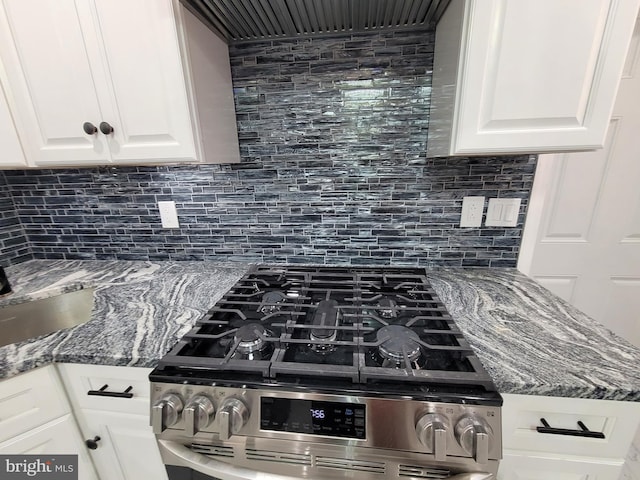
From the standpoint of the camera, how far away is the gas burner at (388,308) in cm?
88

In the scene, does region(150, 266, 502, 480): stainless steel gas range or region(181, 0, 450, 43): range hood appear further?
region(181, 0, 450, 43): range hood

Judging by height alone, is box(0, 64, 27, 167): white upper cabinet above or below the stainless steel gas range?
above

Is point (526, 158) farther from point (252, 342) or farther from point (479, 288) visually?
point (252, 342)

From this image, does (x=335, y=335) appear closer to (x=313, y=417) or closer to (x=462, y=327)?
(x=313, y=417)

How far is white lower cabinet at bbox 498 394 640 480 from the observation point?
0.63 m

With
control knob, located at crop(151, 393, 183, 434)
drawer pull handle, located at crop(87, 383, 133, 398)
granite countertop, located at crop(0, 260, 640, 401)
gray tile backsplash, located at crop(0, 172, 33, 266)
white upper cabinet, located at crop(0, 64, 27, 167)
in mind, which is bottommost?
drawer pull handle, located at crop(87, 383, 133, 398)

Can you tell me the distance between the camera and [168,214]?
132 centimetres

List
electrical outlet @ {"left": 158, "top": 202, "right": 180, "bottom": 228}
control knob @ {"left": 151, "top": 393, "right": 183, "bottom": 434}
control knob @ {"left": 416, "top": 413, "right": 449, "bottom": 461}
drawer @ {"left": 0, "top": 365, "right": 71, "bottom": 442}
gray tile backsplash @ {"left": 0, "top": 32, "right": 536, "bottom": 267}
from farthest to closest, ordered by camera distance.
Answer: electrical outlet @ {"left": 158, "top": 202, "right": 180, "bottom": 228}
gray tile backsplash @ {"left": 0, "top": 32, "right": 536, "bottom": 267}
drawer @ {"left": 0, "top": 365, "right": 71, "bottom": 442}
control knob @ {"left": 151, "top": 393, "right": 183, "bottom": 434}
control knob @ {"left": 416, "top": 413, "right": 449, "bottom": 461}

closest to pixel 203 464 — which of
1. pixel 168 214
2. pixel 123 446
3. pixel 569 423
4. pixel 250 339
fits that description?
pixel 250 339

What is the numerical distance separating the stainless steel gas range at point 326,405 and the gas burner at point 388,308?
0.25 feet

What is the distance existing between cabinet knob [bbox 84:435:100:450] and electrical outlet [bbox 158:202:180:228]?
84cm

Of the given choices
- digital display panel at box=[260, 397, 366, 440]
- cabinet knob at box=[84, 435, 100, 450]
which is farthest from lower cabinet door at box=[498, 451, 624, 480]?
cabinet knob at box=[84, 435, 100, 450]

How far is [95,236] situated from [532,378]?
1.86 m

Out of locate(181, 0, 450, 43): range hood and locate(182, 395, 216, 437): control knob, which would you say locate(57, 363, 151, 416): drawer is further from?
locate(181, 0, 450, 43): range hood
